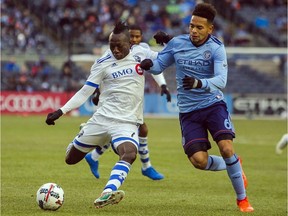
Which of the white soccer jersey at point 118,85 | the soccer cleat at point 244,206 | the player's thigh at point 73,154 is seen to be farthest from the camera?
the player's thigh at point 73,154

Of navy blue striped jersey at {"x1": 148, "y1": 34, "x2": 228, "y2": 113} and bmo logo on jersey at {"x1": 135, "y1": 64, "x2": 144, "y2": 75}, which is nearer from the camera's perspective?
navy blue striped jersey at {"x1": 148, "y1": 34, "x2": 228, "y2": 113}

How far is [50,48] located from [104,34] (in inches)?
109

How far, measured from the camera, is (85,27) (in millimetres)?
42781

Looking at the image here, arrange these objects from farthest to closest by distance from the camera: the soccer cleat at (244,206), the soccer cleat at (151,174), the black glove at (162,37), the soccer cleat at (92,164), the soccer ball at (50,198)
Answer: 1. the soccer cleat at (151,174)
2. the soccer cleat at (92,164)
3. the black glove at (162,37)
4. the soccer cleat at (244,206)
5. the soccer ball at (50,198)

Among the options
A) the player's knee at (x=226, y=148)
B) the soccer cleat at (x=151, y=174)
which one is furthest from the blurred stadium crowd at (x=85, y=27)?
the player's knee at (x=226, y=148)

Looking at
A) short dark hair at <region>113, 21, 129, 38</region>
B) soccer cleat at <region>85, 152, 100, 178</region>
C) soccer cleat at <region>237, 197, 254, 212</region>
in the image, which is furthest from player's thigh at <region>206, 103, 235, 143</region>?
soccer cleat at <region>85, 152, 100, 178</region>

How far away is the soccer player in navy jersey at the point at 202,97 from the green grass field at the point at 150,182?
0.65 metres

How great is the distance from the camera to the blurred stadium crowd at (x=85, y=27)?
39125 mm

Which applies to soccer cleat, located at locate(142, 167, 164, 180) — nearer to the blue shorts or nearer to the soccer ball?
the blue shorts

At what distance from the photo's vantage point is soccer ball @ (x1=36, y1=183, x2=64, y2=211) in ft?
34.2

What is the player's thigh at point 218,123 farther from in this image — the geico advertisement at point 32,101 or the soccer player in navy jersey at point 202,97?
the geico advertisement at point 32,101

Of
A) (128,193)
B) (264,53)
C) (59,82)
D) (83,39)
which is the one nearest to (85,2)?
(83,39)

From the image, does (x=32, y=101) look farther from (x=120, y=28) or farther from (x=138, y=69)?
(x=120, y=28)

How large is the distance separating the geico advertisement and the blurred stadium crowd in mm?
420
